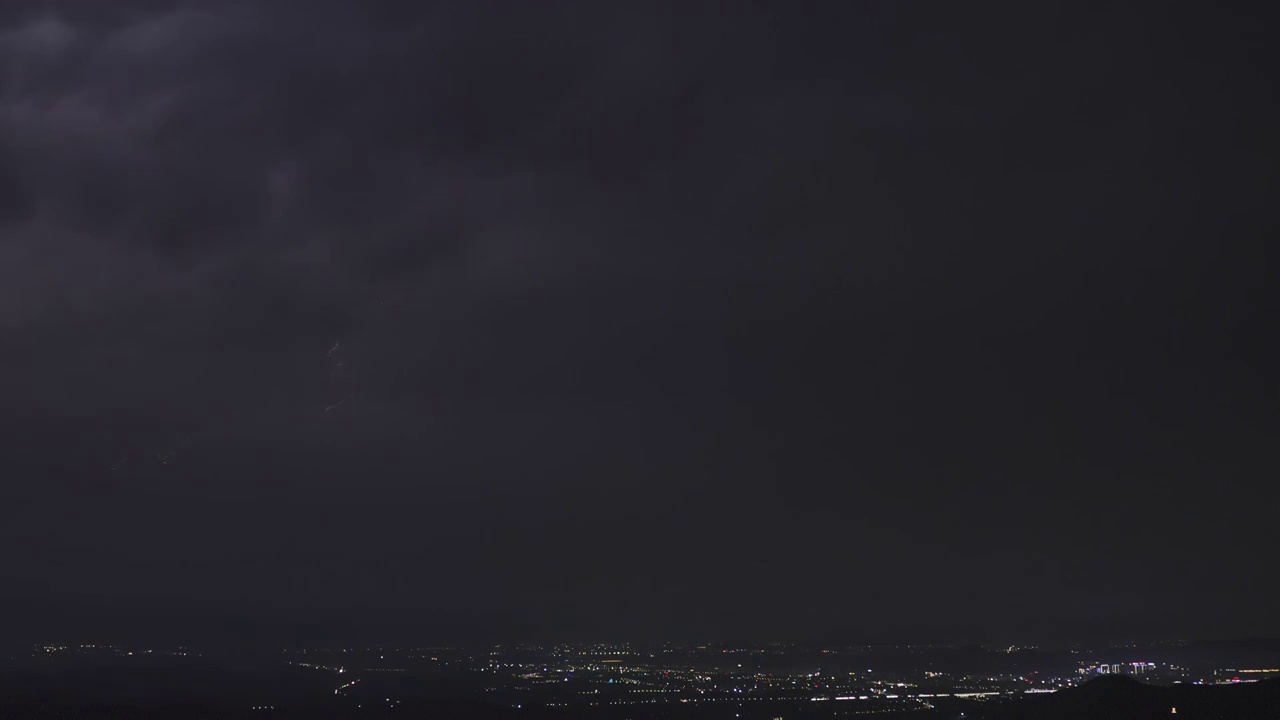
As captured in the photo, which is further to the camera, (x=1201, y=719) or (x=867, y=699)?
(x=867, y=699)

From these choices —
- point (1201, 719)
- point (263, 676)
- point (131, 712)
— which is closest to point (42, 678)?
point (263, 676)

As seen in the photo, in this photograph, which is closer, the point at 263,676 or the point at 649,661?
the point at 263,676

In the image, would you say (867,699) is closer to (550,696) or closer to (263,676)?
(550,696)

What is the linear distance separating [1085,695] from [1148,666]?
77.1m

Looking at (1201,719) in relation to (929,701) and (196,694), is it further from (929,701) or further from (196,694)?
(196,694)

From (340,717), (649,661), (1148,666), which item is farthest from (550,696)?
(1148,666)

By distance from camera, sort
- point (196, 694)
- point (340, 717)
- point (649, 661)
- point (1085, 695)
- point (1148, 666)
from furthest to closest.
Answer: point (649, 661), point (1148, 666), point (196, 694), point (340, 717), point (1085, 695)

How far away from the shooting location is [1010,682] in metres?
139

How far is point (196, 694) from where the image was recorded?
11262 centimetres

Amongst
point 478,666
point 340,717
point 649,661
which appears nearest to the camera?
point 340,717

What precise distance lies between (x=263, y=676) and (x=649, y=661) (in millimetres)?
73251

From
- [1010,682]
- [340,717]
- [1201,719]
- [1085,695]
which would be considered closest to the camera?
[1201,719]

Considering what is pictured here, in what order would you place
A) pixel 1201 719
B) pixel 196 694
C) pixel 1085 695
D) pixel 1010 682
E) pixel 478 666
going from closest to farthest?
1. pixel 1201 719
2. pixel 1085 695
3. pixel 196 694
4. pixel 1010 682
5. pixel 478 666

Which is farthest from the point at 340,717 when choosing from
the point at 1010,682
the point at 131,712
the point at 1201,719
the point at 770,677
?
the point at 1010,682
